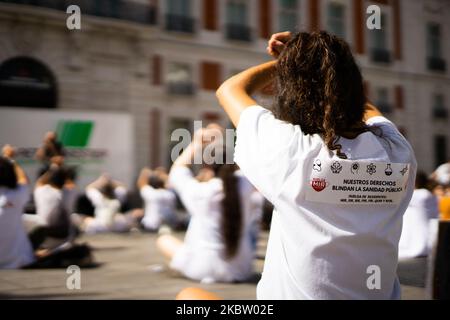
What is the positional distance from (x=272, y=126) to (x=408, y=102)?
1320 centimetres

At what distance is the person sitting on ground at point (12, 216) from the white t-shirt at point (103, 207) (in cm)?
412

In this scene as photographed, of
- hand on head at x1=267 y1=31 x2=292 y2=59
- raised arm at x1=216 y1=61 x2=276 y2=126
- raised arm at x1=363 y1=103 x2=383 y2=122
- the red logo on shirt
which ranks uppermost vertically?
hand on head at x1=267 y1=31 x2=292 y2=59

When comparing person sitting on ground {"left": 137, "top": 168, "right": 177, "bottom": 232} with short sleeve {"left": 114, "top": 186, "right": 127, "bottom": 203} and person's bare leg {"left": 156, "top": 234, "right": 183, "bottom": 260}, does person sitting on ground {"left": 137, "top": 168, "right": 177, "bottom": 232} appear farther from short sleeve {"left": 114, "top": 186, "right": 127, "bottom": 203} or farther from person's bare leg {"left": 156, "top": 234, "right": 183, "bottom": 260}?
person's bare leg {"left": 156, "top": 234, "right": 183, "bottom": 260}

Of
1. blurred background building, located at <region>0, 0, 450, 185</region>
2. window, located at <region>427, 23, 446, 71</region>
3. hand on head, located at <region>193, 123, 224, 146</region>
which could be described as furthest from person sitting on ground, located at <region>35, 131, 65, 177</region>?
window, located at <region>427, 23, 446, 71</region>

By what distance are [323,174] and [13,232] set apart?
463 cm

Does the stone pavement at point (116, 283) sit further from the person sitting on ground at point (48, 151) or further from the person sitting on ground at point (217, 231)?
the person sitting on ground at point (48, 151)

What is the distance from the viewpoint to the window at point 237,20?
14.9 m

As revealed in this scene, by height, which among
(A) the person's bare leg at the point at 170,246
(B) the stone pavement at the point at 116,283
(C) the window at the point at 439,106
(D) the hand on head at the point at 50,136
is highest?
(C) the window at the point at 439,106

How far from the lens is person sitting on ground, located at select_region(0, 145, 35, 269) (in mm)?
5074

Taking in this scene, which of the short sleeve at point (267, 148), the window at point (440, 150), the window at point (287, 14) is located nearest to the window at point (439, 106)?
the window at point (440, 150)

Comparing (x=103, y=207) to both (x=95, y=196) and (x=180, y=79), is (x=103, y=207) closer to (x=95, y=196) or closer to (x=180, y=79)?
(x=95, y=196)

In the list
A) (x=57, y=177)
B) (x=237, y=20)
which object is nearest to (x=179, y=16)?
(x=237, y=20)

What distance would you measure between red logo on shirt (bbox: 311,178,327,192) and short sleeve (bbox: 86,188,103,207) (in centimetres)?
878

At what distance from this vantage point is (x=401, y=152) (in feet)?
4.53
